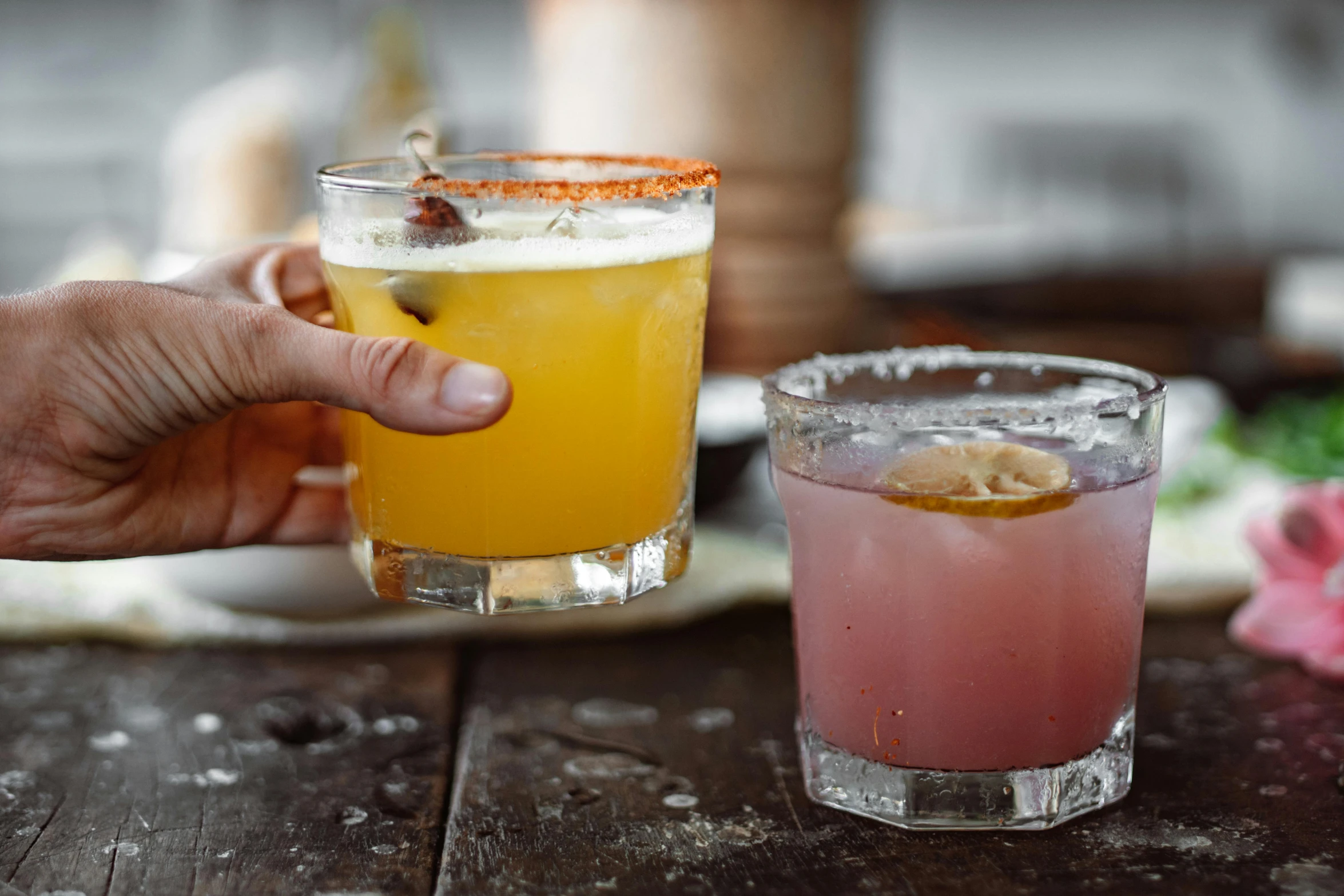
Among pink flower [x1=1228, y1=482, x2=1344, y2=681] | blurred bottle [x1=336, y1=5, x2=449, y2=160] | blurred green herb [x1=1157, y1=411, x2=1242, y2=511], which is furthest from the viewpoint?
blurred bottle [x1=336, y1=5, x2=449, y2=160]

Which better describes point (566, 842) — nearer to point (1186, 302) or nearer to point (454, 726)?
point (454, 726)

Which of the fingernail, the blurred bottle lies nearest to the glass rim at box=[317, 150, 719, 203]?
the fingernail

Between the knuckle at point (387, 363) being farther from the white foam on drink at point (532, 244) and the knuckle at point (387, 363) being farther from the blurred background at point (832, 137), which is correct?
the blurred background at point (832, 137)

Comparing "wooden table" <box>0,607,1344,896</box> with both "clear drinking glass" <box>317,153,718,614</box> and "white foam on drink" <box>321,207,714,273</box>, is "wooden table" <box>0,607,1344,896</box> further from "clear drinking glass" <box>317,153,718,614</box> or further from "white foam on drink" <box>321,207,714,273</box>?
"white foam on drink" <box>321,207,714,273</box>

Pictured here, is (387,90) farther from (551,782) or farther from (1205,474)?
(551,782)

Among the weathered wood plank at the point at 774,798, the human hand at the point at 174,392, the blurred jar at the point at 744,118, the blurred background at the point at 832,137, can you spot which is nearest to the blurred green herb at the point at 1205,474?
the blurred background at the point at 832,137

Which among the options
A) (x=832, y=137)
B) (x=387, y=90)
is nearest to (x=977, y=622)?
(x=832, y=137)
